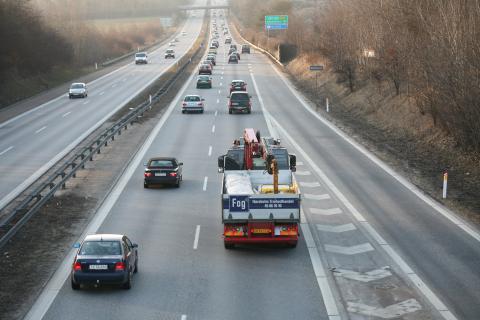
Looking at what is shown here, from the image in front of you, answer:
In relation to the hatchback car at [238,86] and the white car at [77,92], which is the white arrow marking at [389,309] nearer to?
the hatchback car at [238,86]

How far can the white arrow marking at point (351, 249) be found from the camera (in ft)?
77.6

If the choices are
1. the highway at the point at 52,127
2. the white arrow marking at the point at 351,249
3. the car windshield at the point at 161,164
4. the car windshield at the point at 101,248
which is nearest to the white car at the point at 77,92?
the highway at the point at 52,127

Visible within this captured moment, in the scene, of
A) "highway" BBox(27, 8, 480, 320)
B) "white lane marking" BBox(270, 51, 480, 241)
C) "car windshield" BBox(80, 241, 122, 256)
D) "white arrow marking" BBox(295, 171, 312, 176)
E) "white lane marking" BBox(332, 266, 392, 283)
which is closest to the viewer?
"highway" BBox(27, 8, 480, 320)

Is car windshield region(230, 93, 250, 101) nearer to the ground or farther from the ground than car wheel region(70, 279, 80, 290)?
farther from the ground

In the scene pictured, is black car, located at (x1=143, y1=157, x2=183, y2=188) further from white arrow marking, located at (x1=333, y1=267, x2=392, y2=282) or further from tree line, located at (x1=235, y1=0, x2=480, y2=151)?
tree line, located at (x1=235, y1=0, x2=480, y2=151)

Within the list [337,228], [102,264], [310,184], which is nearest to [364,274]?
[337,228]

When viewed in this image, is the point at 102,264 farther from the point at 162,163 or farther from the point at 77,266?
the point at 162,163

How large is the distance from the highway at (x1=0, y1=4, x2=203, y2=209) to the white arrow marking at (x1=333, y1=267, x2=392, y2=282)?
1441 centimetres

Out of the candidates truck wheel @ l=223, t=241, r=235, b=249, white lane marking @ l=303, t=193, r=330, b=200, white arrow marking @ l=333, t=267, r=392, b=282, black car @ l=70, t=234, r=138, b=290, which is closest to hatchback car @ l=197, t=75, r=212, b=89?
white lane marking @ l=303, t=193, r=330, b=200

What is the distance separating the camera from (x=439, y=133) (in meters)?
42.8

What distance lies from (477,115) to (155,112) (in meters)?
28.6

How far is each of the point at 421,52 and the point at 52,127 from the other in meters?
24.7

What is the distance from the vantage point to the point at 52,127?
2112 inches

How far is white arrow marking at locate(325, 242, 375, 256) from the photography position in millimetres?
23641
